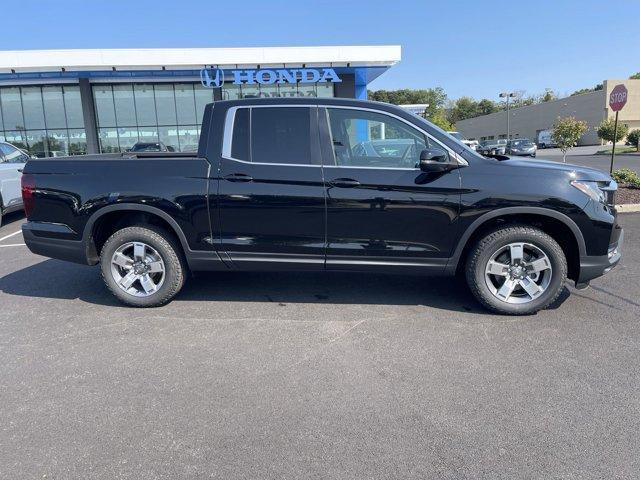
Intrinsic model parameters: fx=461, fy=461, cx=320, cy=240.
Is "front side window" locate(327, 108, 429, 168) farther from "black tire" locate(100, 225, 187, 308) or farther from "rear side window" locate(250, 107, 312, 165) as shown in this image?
"black tire" locate(100, 225, 187, 308)

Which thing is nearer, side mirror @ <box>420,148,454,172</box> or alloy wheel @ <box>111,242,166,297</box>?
side mirror @ <box>420,148,454,172</box>

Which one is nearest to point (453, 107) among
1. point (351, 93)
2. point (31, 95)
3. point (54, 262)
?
point (351, 93)

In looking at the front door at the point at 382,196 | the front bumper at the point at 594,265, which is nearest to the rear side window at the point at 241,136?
the front door at the point at 382,196

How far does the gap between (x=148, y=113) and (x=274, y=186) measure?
24.1m

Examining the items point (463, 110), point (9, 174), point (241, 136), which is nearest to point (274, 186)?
point (241, 136)

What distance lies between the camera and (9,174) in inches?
360

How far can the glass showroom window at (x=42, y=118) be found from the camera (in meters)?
25.1

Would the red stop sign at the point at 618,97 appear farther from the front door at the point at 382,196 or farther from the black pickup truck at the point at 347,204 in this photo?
the front door at the point at 382,196

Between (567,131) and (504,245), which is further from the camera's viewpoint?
(567,131)

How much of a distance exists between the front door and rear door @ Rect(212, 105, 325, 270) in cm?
14

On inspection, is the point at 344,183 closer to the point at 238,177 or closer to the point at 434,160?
the point at 434,160

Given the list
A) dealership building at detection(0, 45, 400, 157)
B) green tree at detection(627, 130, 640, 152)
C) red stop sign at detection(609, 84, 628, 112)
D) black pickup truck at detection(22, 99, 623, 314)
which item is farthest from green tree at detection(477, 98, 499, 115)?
black pickup truck at detection(22, 99, 623, 314)

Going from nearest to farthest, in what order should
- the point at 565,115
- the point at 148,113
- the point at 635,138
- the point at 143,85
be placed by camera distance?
the point at 143,85
the point at 148,113
the point at 635,138
the point at 565,115

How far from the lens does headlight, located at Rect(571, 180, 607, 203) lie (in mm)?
4137
